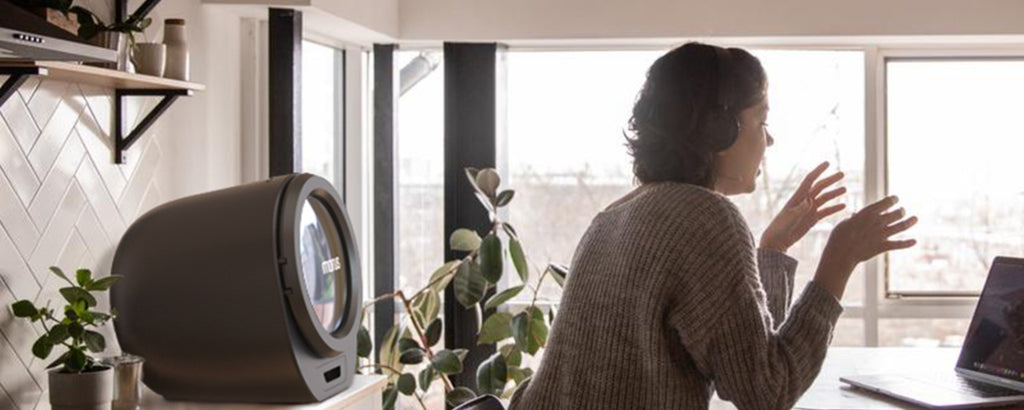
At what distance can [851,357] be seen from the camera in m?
2.59

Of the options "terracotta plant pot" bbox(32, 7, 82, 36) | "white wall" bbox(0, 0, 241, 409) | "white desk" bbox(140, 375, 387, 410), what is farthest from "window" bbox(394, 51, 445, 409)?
"terracotta plant pot" bbox(32, 7, 82, 36)

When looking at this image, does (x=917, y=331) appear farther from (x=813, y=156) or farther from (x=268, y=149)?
(x=268, y=149)

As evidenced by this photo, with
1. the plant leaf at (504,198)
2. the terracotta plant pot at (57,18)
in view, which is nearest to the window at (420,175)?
the plant leaf at (504,198)

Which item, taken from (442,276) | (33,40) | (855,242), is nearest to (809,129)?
(442,276)

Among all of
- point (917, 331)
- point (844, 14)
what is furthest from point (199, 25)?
point (917, 331)

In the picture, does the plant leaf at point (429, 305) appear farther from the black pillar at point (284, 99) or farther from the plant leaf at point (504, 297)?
the black pillar at point (284, 99)

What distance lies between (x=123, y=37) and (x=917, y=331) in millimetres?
2654

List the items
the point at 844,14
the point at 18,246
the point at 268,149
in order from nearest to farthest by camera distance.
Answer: the point at 18,246 → the point at 268,149 → the point at 844,14

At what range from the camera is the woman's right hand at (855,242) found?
1.72m

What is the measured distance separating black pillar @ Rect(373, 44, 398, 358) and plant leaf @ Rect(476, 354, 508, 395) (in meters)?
0.55

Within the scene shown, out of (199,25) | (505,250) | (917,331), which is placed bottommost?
(917,331)

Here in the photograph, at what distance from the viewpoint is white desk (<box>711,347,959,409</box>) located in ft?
6.81

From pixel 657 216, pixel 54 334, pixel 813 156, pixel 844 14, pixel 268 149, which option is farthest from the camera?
pixel 813 156

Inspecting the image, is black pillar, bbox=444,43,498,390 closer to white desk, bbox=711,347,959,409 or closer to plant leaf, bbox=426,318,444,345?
plant leaf, bbox=426,318,444,345
